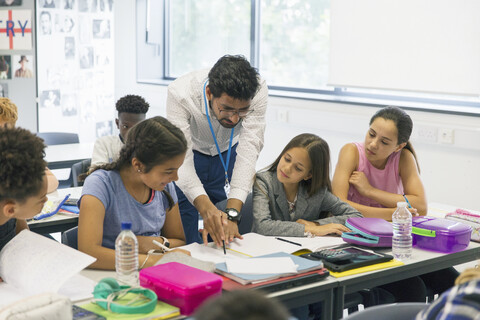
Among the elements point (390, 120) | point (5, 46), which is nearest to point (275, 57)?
point (5, 46)

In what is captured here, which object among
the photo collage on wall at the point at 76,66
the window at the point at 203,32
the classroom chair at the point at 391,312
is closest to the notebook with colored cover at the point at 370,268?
the classroom chair at the point at 391,312

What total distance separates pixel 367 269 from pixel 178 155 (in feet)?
2.50

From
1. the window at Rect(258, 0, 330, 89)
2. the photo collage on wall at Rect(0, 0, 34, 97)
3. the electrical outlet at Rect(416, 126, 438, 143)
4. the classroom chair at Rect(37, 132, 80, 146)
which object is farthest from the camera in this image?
the photo collage on wall at Rect(0, 0, 34, 97)

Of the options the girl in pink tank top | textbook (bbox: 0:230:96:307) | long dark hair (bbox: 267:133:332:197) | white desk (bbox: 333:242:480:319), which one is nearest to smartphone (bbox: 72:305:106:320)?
textbook (bbox: 0:230:96:307)

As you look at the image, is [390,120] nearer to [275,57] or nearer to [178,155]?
[178,155]

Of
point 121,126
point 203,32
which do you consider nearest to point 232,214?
point 121,126

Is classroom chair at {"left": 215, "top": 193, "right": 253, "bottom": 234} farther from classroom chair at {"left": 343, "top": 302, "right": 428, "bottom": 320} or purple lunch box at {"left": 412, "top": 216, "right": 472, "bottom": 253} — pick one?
classroom chair at {"left": 343, "top": 302, "right": 428, "bottom": 320}

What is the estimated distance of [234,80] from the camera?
2305 mm

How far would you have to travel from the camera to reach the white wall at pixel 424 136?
13.2ft

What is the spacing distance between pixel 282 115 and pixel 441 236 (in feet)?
9.39

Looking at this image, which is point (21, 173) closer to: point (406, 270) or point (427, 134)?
point (406, 270)

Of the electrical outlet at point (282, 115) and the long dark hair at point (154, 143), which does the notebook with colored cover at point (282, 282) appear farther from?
the electrical outlet at point (282, 115)

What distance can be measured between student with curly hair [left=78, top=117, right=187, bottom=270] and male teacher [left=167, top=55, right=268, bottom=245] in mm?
224

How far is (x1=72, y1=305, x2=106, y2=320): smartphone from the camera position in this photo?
1599 millimetres
